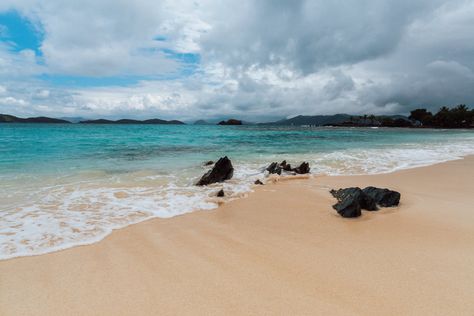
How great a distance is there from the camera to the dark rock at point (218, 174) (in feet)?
28.3

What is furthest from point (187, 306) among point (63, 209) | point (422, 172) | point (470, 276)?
point (422, 172)

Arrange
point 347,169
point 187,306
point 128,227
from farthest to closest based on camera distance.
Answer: point 347,169
point 128,227
point 187,306

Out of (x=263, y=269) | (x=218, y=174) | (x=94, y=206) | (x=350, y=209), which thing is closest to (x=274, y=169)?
(x=218, y=174)

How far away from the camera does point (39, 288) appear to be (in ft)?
9.62

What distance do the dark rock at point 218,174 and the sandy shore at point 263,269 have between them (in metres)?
3.18

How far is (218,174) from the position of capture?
9070 millimetres

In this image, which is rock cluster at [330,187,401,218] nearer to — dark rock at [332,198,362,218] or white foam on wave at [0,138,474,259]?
dark rock at [332,198,362,218]

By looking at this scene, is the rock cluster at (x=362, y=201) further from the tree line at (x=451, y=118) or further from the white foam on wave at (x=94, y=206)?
the tree line at (x=451, y=118)

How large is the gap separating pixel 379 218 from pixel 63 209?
684 centimetres

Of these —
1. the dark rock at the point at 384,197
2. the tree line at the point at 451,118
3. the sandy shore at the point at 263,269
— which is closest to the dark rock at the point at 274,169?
the dark rock at the point at 384,197

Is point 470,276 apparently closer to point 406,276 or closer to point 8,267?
point 406,276

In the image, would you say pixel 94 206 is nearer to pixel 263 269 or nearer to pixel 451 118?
pixel 263 269

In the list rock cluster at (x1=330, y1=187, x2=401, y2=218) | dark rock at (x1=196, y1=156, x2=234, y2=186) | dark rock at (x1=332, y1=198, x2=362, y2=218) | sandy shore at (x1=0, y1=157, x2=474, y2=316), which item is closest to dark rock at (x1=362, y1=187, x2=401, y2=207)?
rock cluster at (x1=330, y1=187, x2=401, y2=218)

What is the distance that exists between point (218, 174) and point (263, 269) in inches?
237
